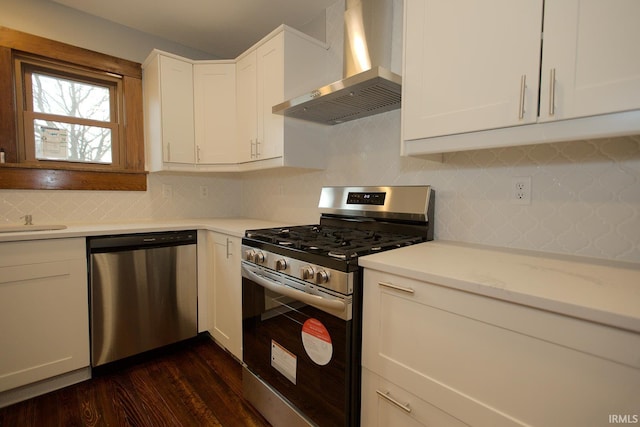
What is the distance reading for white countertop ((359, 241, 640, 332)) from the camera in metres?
0.67

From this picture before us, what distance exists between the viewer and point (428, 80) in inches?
48.4

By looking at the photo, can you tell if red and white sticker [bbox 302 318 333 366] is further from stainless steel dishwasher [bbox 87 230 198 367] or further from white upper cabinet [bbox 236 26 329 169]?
stainless steel dishwasher [bbox 87 230 198 367]

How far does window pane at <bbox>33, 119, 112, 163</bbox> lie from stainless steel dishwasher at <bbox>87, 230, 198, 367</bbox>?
92 centimetres

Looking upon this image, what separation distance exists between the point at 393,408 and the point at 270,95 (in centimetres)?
192

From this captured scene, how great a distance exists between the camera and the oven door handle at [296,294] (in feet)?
3.70

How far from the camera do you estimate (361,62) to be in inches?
66.7

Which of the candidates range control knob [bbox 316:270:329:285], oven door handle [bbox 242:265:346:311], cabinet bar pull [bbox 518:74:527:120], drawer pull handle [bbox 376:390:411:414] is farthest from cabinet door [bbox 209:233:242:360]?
cabinet bar pull [bbox 518:74:527:120]

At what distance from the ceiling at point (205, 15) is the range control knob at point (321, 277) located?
195cm

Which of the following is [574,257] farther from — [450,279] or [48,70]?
[48,70]

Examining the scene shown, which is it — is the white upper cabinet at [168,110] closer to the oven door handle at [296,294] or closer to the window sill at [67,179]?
the window sill at [67,179]

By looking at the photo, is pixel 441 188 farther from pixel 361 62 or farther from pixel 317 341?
pixel 317 341

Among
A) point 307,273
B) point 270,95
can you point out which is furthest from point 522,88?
point 270,95

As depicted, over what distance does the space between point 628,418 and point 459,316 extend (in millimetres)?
370

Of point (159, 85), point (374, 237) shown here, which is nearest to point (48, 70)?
point (159, 85)
